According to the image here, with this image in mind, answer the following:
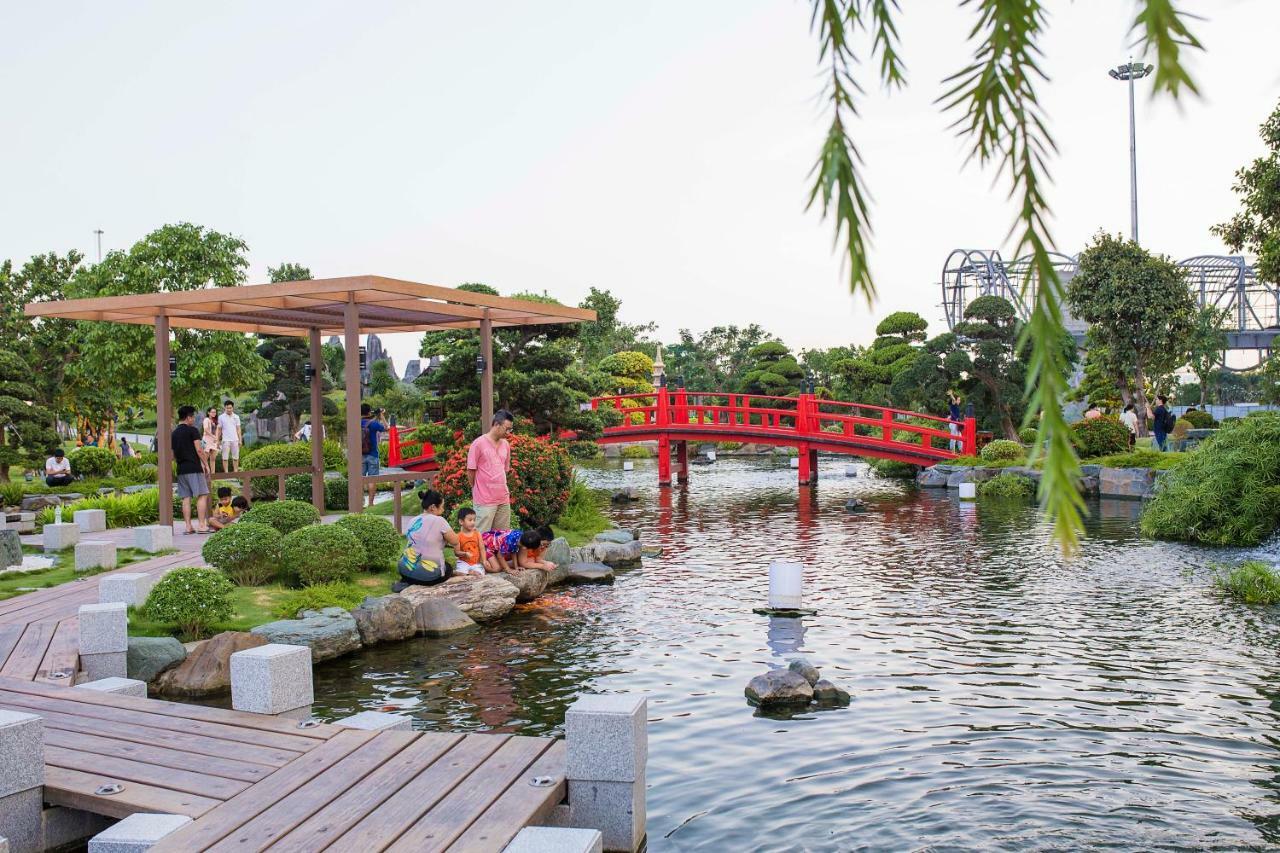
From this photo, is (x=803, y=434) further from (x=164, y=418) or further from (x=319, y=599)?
(x=319, y=599)

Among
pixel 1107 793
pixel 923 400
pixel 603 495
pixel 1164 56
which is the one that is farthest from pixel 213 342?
pixel 1164 56

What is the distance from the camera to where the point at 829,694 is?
7.95m

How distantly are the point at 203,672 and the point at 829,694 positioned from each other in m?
4.85

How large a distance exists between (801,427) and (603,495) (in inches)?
218

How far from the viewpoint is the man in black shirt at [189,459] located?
44.3 feet

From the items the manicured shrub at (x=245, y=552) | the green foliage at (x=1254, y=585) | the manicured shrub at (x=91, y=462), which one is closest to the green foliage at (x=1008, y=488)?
the green foliage at (x=1254, y=585)

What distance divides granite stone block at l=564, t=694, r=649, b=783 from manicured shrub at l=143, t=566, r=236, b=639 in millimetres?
5182

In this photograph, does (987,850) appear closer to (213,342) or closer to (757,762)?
(757,762)

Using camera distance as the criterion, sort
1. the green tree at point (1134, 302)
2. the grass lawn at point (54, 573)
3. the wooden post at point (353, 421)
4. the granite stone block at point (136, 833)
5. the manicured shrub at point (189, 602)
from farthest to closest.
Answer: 1. the green tree at point (1134, 302)
2. the wooden post at point (353, 421)
3. the grass lawn at point (54, 573)
4. the manicured shrub at point (189, 602)
5. the granite stone block at point (136, 833)

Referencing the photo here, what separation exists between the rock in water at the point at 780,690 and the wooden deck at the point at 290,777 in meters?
2.62

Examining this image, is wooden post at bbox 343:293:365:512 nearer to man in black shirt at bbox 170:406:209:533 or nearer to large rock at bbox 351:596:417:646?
man in black shirt at bbox 170:406:209:533

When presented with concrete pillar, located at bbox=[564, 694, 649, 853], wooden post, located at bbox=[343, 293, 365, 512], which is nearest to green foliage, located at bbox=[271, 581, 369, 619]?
wooden post, located at bbox=[343, 293, 365, 512]

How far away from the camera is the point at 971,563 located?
14.1 metres

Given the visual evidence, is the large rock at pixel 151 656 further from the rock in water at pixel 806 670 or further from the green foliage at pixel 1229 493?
the green foliage at pixel 1229 493
